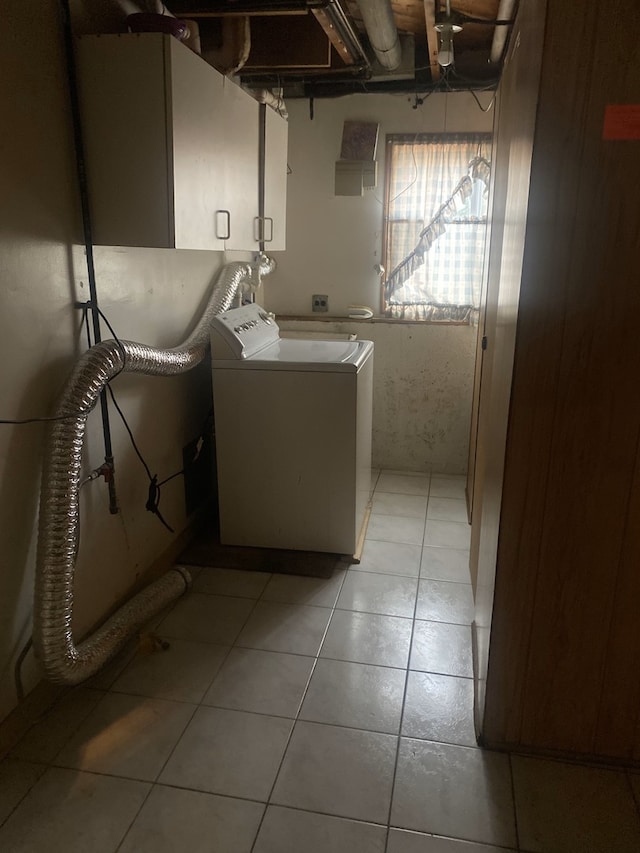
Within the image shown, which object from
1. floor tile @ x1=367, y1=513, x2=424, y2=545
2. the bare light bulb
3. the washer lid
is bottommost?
floor tile @ x1=367, y1=513, x2=424, y2=545

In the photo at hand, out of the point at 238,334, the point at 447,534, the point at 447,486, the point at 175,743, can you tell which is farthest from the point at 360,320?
the point at 175,743

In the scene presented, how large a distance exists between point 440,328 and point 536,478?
92.4 inches

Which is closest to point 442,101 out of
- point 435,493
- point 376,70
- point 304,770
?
point 376,70

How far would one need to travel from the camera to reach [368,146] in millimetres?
3664

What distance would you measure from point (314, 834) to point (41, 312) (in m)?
1.62

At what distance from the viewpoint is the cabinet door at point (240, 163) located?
246 centimetres

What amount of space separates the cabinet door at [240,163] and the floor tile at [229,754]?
1.75 meters

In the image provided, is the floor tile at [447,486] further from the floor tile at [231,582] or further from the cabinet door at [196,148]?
the cabinet door at [196,148]

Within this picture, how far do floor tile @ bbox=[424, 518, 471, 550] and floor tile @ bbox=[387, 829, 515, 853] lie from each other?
1.64 m

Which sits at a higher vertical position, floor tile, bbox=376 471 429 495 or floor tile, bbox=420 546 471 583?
floor tile, bbox=376 471 429 495

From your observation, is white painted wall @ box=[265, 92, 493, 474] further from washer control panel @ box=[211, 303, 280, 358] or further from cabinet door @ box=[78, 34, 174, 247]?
cabinet door @ box=[78, 34, 174, 247]

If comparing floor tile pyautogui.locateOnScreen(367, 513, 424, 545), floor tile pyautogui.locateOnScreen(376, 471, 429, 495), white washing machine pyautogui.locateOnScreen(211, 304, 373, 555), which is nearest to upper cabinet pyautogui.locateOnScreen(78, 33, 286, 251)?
white washing machine pyautogui.locateOnScreen(211, 304, 373, 555)

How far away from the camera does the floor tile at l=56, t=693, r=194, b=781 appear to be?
1.82 metres

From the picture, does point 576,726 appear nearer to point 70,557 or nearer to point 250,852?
point 250,852
